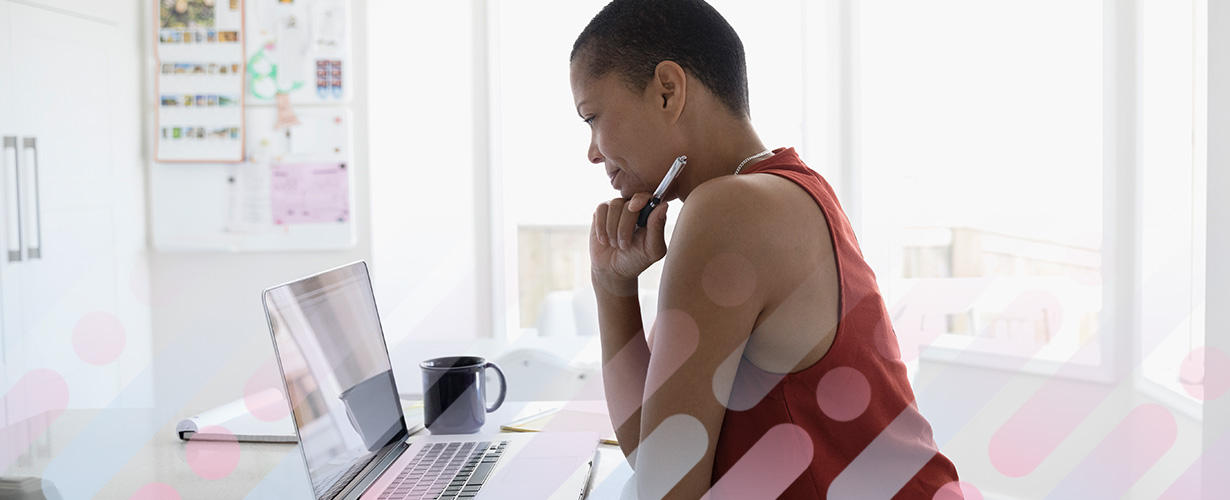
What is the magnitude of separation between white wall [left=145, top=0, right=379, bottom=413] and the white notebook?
1975 mm

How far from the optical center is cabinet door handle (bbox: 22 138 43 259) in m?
2.71

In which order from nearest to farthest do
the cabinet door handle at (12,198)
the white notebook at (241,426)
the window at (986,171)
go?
the white notebook at (241,426), the cabinet door handle at (12,198), the window at (986,171)

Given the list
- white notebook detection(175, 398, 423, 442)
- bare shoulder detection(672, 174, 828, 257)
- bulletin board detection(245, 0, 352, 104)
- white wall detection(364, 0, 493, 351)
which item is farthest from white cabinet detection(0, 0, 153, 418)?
bare shoulder detection(672, 174, 828, 257)

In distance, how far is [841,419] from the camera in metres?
0.87

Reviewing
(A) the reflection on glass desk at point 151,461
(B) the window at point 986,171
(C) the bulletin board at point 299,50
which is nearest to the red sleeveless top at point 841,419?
(A) the reflection on glass desk at point 151,461

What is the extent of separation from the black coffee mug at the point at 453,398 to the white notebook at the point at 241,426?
0.20 feet

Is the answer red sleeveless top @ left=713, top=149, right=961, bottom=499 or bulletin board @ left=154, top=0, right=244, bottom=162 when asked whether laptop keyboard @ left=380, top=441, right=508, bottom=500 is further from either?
bulletin board @ left=154, top=0, right=244, bottom=162

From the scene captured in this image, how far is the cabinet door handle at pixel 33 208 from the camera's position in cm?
271

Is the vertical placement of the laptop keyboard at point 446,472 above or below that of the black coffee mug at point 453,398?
below

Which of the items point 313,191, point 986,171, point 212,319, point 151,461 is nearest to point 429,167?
point 313,191

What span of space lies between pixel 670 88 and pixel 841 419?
1.27 ft
